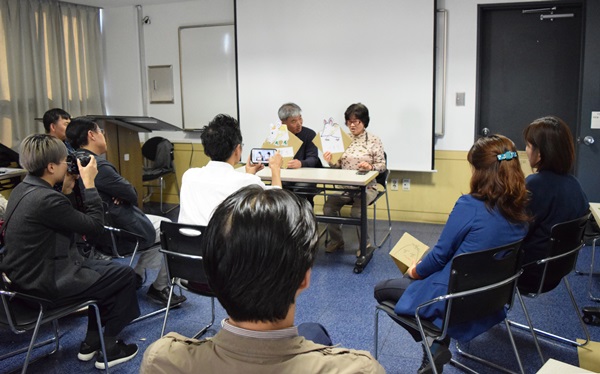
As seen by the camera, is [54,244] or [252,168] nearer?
[54,244]

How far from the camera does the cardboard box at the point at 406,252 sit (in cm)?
245

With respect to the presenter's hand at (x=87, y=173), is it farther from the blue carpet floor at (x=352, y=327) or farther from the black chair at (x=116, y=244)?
the blue carpet floor at (x=352, y=327)

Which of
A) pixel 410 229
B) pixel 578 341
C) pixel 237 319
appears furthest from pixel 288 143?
pixel 237 319

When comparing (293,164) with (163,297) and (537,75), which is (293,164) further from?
(537,75)

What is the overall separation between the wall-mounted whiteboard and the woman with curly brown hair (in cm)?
433

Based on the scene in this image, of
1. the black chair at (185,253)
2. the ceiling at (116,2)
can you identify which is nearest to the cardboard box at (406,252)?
the black chair at (185,253)

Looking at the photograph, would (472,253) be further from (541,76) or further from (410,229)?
(541,76)

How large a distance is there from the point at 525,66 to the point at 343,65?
1771 millimetres

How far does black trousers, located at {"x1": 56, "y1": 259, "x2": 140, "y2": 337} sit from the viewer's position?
8.47 ft

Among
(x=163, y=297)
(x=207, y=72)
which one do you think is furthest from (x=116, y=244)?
(x=207, y=72)

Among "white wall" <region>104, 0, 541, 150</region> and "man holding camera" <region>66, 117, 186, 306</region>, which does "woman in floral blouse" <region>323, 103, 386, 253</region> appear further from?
"white wall" <region>104, 0, 541, 150</region>

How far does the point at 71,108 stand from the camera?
6098mm

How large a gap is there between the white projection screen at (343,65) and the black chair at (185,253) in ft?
10.8

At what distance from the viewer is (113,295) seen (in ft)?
8.68
